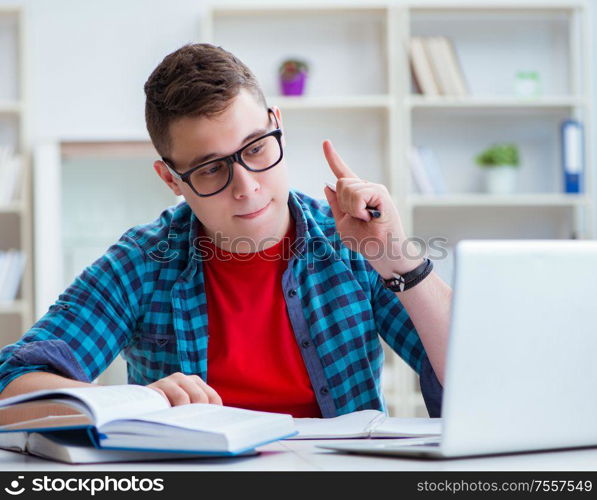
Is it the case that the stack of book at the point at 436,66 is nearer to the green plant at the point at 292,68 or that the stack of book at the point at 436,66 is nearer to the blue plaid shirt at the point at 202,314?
the green plant at the point at 292,68

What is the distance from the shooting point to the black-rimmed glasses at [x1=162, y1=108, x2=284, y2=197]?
141cm

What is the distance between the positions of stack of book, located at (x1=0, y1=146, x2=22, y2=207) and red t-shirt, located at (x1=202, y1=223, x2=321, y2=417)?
2229 millimetres

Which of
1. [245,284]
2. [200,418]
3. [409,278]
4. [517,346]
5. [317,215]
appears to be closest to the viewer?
[517,346]

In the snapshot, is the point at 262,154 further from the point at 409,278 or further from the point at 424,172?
the point at 424,172

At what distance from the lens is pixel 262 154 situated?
1434 millimetres

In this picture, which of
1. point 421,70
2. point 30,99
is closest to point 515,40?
point 421,70

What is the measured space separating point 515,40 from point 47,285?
8.04 feet

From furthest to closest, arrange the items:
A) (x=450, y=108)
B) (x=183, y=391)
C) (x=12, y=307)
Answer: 1. (x=450, y=108)
2. (x=12, y=307)
3. (x=183, y=391)

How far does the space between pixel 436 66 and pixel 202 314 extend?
2.36 metres

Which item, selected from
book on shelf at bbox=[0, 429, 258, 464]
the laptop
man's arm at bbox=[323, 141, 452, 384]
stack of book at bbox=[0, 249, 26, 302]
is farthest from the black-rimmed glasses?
stack of book at bbox=[0, 249, 26, 302]

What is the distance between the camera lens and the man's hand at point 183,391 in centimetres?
106

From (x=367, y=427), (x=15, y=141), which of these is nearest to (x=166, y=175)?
(x=367, y=427)

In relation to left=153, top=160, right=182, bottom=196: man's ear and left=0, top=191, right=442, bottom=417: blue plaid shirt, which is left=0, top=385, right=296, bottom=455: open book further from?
left=153, top=160, right=182, bottom=196: man's ear
